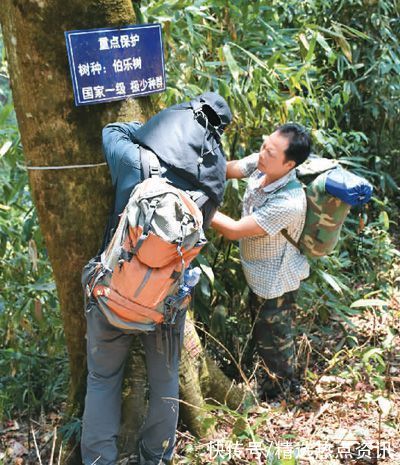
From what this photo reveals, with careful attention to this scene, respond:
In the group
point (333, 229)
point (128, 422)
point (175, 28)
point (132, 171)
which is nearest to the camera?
point (132, 171)

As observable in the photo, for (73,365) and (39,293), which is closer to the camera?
(73,365)

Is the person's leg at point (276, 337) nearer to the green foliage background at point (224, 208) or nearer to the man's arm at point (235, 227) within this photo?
the green foliage background at point (224, 208)

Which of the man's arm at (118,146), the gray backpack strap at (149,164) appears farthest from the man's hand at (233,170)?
the gray backpack strap at (149,164)

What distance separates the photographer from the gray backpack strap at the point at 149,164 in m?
2.42

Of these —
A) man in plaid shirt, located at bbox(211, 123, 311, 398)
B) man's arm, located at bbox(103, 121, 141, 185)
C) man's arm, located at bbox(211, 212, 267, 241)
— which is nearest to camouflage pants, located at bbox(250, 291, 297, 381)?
man in plaid shirt, located at bbox(211, 123, 311, 398)

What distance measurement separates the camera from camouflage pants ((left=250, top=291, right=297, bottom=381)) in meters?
3.63

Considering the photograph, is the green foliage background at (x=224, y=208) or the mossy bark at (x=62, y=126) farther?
the green foliage background at (x=224, y=208)

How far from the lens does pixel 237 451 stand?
2.80 m

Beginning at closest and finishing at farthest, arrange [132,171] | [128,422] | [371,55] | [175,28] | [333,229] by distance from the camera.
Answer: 1. [132,171]
2. [128,422]
3. [333,229]
4. [175,28]
5. [371,55]

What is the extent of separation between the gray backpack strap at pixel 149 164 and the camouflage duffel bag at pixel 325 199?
118 cm

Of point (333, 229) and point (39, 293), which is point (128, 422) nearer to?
point (39, 293)

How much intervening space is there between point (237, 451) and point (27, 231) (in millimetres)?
1591

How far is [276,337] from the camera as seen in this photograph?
366 centimetres

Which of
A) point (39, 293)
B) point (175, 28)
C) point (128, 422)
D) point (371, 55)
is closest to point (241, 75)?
point (175, 28)
